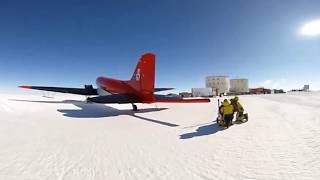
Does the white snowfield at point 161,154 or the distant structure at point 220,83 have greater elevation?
the distant structure at point 220,83

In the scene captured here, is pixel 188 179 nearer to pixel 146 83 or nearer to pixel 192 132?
pixel 192 132

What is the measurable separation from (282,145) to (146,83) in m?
12.6

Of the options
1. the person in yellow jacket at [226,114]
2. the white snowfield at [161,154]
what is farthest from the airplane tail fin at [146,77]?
the white snowfield at [161,154]

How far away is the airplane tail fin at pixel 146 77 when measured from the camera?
17812 mm

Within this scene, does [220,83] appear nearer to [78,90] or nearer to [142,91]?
[78,90]

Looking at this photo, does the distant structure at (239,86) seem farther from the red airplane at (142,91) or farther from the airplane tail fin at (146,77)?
the airplane tail fin at (146,77)

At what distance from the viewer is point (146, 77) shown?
714 inches

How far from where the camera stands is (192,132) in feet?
31.5

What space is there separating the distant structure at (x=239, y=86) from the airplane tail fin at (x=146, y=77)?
3960 inches

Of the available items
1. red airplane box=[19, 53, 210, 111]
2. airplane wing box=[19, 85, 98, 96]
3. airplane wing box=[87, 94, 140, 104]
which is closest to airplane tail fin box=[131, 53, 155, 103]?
red airplane box=[19, 53, 210, 111]

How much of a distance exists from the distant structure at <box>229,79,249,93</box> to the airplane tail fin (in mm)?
100578

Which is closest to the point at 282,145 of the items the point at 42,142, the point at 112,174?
the point at 112,174

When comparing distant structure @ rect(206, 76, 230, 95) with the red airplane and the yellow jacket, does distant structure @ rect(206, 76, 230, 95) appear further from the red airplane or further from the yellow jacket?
the yellow jacket

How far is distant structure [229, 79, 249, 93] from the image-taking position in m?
110
